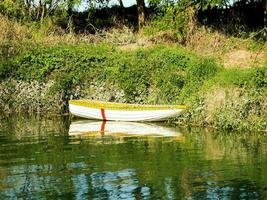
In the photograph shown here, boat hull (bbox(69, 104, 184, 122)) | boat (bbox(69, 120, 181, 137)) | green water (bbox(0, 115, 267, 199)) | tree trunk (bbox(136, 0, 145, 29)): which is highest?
tree trunk (bbox(136, 0, 145, 29))

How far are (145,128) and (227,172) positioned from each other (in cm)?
989

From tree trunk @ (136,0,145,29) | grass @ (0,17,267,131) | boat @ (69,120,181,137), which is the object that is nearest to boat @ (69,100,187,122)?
boat @ (69,120,181,137)

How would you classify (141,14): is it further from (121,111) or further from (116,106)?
(121,111)

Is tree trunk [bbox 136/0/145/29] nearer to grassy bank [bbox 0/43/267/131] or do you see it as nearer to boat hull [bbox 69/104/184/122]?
grassy bank [bbox 0/43/267/131]

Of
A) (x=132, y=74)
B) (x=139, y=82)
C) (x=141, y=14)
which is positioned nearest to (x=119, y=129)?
(x=139, y=82)

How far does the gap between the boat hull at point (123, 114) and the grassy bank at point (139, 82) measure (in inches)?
33.8

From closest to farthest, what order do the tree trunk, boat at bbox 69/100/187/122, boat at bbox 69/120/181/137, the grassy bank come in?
boat at bbox 69/120/181/137 → the grassy bank → boat at bbox 69/100/187/122 → the tree trunk

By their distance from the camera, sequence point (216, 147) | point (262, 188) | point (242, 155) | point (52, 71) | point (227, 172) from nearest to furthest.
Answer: point (262, 188) < point (227, 172) < point (242, 155) < point (216, 147) < point (52, 71)

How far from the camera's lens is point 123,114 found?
29969 mm

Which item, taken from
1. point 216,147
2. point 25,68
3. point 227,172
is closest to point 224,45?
point 25,68

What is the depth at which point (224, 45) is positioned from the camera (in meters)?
35.5

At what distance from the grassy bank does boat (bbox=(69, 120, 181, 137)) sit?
177 cm

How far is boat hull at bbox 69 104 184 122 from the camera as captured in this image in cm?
2881

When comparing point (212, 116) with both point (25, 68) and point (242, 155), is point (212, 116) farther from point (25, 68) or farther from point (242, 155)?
point (25, 68)
